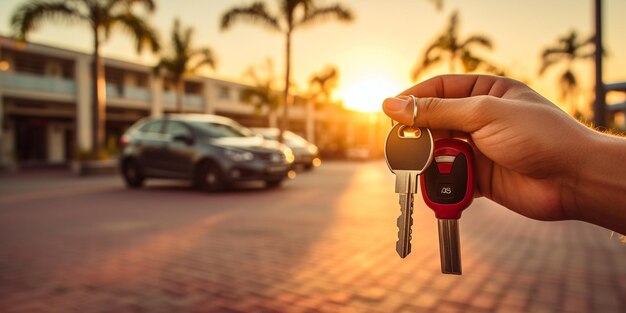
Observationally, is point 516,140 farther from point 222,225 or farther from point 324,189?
point 324,189

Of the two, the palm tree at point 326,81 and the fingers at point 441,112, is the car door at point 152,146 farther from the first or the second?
the palm tree at point 326,81

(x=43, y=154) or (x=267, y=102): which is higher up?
(x=267, y=102)

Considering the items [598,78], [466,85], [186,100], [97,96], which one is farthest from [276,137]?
[186,100]

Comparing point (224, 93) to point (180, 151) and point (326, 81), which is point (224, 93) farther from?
point (180, 151)

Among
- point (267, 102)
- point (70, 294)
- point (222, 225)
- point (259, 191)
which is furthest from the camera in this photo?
point (267, 102)

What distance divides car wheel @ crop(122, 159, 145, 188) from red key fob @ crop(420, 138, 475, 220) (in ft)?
37.4

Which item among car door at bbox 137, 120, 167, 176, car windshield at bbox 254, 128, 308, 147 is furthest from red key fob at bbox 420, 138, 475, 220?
car windshield at bbox 254, 128, 308, 147

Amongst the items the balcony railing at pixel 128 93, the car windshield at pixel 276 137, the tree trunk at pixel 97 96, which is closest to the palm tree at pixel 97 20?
the tree trunk at pixel 97 96

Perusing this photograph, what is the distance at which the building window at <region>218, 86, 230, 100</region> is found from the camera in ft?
154

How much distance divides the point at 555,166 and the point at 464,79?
0.35m

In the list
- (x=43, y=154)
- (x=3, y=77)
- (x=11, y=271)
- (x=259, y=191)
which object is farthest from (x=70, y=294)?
(x=43, y=154)

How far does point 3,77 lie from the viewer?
90.5 ft

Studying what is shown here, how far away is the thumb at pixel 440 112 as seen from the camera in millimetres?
1179

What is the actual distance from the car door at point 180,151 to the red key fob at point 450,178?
9.78 metres
